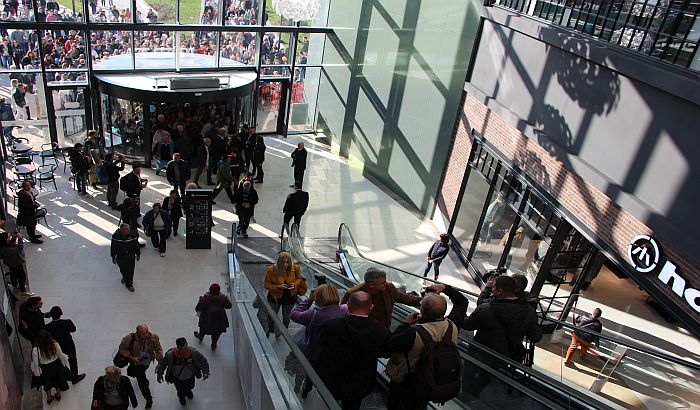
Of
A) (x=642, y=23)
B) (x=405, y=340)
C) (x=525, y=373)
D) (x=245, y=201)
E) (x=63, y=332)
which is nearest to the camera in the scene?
(x=405, y=340)

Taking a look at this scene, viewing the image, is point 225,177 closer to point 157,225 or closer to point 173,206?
point 173,206

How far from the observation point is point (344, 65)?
18344mm

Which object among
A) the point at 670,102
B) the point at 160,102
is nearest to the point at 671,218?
the point at 670,102

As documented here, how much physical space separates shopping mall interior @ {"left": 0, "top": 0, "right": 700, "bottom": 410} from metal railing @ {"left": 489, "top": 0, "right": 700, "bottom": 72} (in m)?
0.04

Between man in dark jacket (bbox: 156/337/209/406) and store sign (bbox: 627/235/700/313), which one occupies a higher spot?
store sign (bbox: 627/235/700/313)

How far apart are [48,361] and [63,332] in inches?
18.7

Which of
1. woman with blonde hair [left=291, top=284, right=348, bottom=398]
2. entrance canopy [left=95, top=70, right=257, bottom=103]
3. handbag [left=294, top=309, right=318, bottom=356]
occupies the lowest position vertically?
entrance canopy [left=95, top=70, right=257, bottom=103]

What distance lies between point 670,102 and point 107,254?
1027 cm

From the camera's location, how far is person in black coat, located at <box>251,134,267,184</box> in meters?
15.3

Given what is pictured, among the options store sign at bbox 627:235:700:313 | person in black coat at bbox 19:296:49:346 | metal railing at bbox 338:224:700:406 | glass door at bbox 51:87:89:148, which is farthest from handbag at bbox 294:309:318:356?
glass door at bbox 51:87:89:148

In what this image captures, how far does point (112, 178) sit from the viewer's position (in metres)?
12.8

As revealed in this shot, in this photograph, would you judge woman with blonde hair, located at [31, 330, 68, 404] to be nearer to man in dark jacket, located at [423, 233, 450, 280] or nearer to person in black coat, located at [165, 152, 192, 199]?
person in black coat, located at [165, 152, 192, 199]

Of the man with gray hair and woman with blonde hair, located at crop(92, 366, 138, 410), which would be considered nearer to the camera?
the man with gray hair

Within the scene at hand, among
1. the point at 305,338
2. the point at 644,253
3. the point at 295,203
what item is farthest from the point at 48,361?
the point at 644,253
